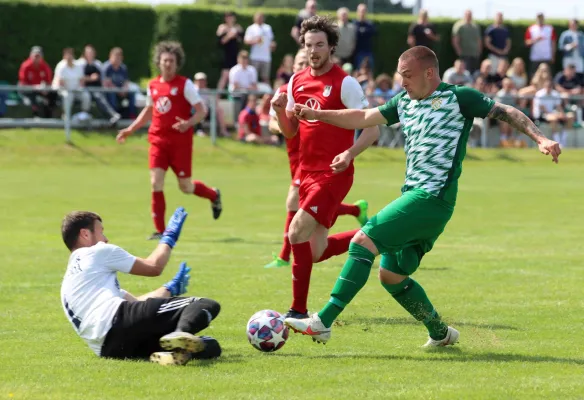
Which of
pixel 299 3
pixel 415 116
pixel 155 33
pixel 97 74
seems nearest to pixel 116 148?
pixel 97 74

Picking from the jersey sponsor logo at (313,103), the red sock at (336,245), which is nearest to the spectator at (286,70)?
the red sock at (336,245)

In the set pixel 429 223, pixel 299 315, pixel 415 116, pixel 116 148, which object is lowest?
pixel 116 148

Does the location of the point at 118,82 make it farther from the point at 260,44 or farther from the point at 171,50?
the point at 171,50

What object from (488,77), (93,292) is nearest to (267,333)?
(93,292)

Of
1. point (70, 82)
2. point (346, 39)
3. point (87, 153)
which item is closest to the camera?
point (87, 153)

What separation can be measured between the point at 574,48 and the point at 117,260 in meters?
26.1

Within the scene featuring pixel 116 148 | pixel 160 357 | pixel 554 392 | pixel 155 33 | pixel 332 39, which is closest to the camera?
pixel 554 392

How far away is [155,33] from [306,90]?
24.4 m

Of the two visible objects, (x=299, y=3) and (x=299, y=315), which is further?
(x=299, y=3)

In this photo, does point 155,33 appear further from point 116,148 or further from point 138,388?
point 138,388

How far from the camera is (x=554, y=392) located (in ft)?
21.6

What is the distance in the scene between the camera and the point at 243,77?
28047 millimetres

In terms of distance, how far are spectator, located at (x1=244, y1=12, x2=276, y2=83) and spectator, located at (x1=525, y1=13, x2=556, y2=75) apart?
7292 mm

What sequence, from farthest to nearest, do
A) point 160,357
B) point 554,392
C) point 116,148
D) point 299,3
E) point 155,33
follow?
1. point 299,3
2. point 155,33
3. point 116,148
4. point 160,357
5. point 554,392
